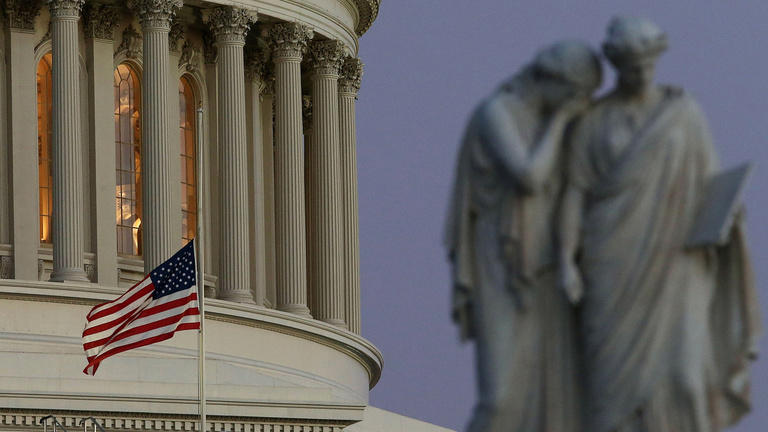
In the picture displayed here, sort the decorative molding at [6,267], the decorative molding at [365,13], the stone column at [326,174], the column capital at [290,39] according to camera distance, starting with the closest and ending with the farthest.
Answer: the decorative molding at [6,267]
the column capital at [290,39]
the stone column at [326,174]
the decorative molding at [365,13]

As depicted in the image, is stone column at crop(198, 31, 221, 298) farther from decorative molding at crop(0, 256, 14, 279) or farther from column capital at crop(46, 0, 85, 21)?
decorative molding at crop(0, 256, 14, 279)

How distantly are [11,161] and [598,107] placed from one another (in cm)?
5270

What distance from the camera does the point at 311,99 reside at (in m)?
69.6

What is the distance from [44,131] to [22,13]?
3180mm

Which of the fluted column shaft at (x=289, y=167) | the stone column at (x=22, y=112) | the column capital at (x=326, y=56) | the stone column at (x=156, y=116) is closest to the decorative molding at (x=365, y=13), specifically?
the column capital at (x=326, y=56)

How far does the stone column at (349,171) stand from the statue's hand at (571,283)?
57531mm

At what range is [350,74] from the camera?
69125 millimetres

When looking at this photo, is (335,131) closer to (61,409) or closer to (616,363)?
(61,409)

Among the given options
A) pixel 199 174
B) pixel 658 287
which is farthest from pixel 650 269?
pixel 199 174

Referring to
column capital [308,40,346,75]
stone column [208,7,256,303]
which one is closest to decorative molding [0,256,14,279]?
stone column [208,7,256,303]

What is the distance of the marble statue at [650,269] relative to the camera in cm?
1055

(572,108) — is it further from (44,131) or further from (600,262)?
(44,131)

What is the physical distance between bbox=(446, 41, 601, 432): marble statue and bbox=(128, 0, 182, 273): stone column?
50.8 m

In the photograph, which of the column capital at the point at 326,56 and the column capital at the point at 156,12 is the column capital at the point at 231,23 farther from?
the column capital at the point at 326,56
